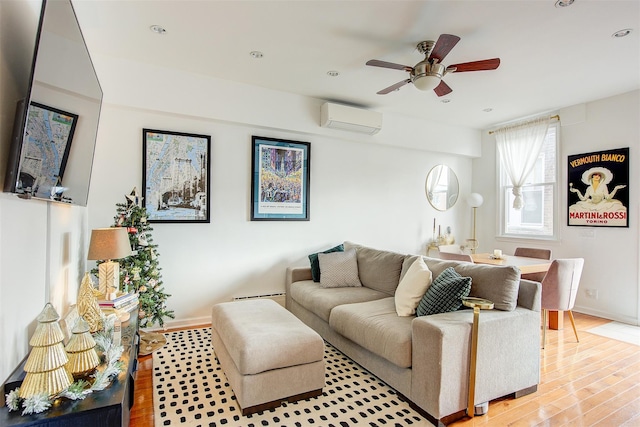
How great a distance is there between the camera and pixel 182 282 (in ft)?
12.0

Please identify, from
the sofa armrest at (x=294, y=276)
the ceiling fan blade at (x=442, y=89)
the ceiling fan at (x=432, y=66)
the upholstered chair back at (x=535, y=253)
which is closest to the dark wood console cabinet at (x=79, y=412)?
the sofa armrest at (x=294, y=276)

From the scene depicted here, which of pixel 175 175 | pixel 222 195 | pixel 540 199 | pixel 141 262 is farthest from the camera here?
pixel 540 199

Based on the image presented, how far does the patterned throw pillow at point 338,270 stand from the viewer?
143 inches

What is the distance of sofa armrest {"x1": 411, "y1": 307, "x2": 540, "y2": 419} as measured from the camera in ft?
6.41

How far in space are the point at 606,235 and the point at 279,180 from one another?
13.8 feet

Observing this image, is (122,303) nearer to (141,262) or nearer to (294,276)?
(141,262)

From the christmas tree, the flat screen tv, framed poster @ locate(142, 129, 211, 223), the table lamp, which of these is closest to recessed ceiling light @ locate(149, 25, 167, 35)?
the flat screen tv

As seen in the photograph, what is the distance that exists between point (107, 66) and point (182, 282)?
2315 mm

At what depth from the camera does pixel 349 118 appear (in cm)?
425

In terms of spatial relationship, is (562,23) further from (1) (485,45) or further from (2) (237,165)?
(2) (237,165)

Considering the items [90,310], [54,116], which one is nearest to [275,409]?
[90,310]

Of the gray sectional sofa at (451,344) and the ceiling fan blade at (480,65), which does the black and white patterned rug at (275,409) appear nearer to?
the gray sectional sofa at (451,344)

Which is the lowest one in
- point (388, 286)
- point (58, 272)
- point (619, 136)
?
point (388, 286)

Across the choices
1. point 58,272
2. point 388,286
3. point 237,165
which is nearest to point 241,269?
point 237,165
